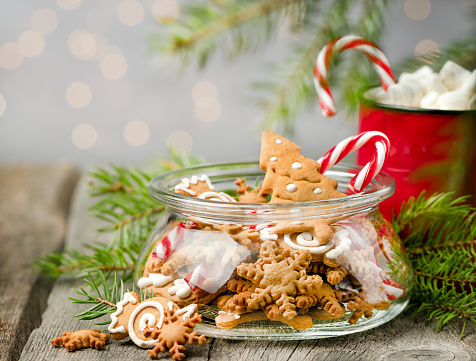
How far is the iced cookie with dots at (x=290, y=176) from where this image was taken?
2.01 ft

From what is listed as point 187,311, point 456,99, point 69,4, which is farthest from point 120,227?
point 69,4

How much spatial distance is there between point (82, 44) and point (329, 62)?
1.20 meters

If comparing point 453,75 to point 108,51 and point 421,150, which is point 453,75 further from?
point 108,51

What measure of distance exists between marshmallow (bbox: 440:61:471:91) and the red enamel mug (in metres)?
0.08

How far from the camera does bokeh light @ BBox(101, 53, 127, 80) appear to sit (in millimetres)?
1703

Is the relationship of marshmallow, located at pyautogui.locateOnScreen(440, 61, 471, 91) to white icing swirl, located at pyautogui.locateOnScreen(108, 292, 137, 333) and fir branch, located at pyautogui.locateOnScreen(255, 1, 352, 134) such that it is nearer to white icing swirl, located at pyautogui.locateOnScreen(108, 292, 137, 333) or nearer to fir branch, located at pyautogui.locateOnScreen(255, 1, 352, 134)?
fir branch, located at pyautogui.locateOnScreen(255, 1, 352, 134)

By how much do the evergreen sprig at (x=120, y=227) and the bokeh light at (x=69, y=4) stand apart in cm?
94

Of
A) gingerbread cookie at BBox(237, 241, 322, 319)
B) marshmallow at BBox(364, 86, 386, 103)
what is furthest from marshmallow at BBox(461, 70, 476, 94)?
gingerbread cookie at BBox(237, 241, 322, 319)

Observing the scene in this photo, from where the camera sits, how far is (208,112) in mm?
1775

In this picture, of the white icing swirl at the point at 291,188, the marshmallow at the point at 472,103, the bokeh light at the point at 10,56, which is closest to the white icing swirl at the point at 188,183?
the white icing swirl at the point at 291,188

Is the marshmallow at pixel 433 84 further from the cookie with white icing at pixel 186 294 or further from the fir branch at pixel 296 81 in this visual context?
the cookie with white icing at pixel 186 294

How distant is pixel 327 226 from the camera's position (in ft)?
1.84

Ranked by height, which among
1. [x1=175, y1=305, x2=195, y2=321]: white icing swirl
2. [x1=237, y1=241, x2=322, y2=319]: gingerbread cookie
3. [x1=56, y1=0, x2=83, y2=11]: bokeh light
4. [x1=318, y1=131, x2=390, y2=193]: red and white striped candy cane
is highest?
[x1=56, y1=0, x2=83, y2=11]: bokeh light

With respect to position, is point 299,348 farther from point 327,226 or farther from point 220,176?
point 220,176
